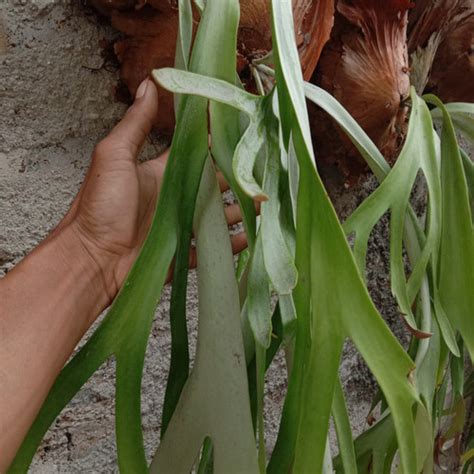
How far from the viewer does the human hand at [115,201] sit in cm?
74

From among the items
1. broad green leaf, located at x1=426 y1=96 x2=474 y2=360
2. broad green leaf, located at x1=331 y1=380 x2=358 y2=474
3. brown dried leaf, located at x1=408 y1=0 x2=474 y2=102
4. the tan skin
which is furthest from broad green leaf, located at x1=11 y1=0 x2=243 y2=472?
brown dried leaf, located at x1=408 y1=0 x2=474 y2=102

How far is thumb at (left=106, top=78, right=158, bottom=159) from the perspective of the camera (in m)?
0.77

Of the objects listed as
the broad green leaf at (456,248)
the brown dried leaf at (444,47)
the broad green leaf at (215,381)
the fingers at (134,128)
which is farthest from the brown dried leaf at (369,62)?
the broad green leaf at (215,381)

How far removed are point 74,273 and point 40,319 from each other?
0.29 feet

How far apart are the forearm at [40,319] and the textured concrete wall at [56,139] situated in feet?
0.61

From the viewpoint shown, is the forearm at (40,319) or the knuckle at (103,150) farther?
the knuckle at (103,150)

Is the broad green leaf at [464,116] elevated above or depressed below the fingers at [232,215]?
above

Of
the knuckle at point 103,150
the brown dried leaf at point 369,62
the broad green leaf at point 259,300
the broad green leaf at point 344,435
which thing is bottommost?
the broad green leaf at point 344,435

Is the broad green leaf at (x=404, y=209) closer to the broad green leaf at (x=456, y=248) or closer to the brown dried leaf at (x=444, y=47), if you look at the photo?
the broad green leaf at (x=456, y=248)

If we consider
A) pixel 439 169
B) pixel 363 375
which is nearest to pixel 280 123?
pixel 439 169

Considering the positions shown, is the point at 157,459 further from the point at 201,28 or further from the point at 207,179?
the point at 201,28

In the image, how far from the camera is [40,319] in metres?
0.65

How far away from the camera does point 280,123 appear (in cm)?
62

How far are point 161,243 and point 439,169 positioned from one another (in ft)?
1.16
